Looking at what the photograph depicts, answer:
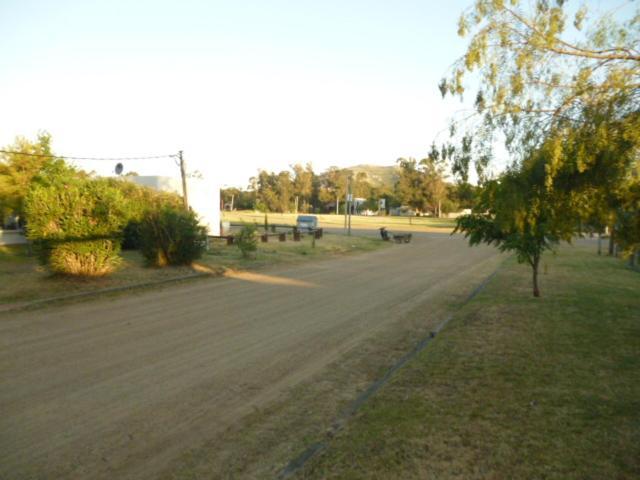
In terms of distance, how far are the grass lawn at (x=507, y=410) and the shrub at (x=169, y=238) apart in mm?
11297

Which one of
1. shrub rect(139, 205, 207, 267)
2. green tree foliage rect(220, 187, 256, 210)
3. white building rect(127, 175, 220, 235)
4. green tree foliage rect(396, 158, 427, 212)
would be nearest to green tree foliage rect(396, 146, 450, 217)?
green tree foliage rect(396, 158, 427, 212)

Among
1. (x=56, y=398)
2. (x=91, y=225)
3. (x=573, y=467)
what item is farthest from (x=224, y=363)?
(x=91, y=225)

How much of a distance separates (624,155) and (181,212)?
1623 cm

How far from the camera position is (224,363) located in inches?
297

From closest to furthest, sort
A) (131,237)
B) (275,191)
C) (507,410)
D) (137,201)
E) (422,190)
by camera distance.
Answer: (507,410), (131,237), (137,201), (422,190), (275,191)

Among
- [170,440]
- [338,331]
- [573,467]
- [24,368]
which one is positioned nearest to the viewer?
[573,467]

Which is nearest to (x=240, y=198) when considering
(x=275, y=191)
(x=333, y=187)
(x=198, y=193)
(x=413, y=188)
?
(x=275, y=191)

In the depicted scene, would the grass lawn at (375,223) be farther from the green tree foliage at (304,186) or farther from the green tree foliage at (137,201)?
the green tree foliage at (304,186)

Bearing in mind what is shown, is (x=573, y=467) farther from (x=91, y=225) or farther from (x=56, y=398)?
(x=91, y=225)

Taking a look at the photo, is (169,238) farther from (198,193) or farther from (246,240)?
(198,193)

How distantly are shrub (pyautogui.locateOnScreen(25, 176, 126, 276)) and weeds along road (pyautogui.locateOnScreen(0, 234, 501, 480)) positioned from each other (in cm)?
205

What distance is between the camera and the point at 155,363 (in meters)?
7.52

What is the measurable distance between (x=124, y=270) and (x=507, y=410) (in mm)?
14264

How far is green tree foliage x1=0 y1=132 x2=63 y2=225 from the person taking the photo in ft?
76.5
